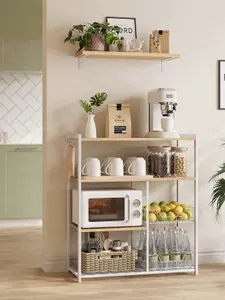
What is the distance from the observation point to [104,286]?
5.18m

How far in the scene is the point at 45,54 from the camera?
5656mm

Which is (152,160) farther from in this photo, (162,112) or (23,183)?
(23,183)

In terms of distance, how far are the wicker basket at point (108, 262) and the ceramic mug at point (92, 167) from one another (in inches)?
23.8

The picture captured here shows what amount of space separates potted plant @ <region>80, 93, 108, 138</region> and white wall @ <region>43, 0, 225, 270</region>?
147 millimetres

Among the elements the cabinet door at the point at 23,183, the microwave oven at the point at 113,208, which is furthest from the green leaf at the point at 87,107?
the cabinet door at the point at 23,183

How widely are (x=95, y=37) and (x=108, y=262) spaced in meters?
1.72

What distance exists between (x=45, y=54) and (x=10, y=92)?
2831 millimetres

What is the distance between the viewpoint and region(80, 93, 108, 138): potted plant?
5.44 m

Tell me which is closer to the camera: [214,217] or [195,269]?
[195,269]

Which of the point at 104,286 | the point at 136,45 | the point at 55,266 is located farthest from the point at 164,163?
the point at 55,266

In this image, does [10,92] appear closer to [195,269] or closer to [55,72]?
[55,72]

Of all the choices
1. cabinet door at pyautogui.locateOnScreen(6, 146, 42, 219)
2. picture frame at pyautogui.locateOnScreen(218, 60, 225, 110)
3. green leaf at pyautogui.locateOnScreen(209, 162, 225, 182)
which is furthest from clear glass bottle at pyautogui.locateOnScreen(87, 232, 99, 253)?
cabinet door at pyautogui.locateOnScreen(6, 146, 42, 219)

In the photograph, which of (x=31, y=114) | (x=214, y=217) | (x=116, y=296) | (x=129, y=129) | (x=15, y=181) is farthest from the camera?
(x=31, y=114)

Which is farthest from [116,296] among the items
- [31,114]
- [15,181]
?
[31,114]
